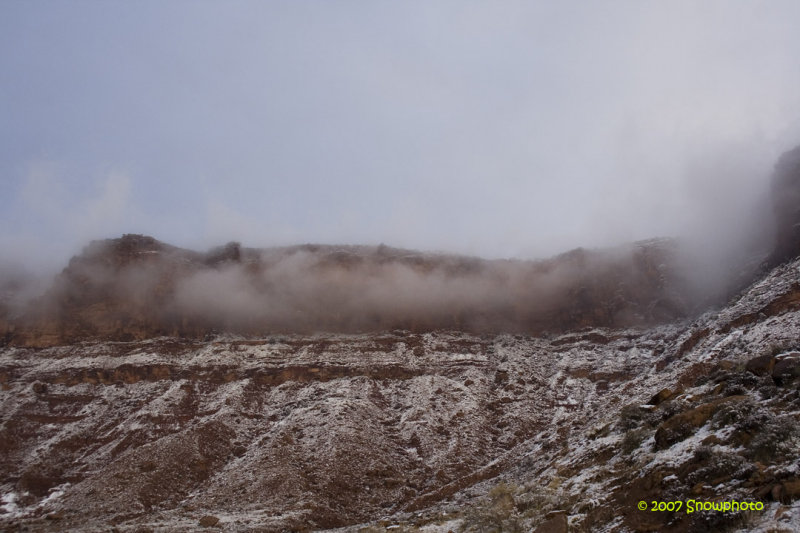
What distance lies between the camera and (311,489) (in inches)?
1335

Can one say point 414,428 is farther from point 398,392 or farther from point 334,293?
point 334,293

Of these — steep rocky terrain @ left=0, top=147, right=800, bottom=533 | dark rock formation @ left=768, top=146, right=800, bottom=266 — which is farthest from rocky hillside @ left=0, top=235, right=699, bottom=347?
dark rock formation @ left=768, top=146, right=800, bottom=266

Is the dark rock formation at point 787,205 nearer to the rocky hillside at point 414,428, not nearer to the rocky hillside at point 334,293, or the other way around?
the rocky hillside at point 414,428

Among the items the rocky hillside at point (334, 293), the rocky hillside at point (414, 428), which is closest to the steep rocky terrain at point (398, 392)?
the rocky hillside at point (414, 428)

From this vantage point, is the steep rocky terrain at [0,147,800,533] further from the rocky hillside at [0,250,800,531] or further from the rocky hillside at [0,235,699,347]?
the rocky hillside at [0,235,699,347]

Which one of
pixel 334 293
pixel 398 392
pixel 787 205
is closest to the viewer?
pixel 398 392

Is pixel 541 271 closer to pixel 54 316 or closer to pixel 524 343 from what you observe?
pixel 524 343

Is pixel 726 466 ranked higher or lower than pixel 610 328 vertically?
higher

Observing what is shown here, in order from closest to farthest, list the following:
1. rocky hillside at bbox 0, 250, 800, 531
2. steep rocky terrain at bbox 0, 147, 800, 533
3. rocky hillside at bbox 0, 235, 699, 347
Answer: rocky hillside at bbox 0, 250, 800, 531, steep rocky terrain at bbox 0, 147, 800, 533, rocky hillside at bbox 0, 235, 699, 347

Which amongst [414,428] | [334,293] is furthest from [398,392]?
[334,293]

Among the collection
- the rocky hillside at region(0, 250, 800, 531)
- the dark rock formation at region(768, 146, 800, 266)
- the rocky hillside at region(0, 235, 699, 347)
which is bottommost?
the rocky hillside at region(0, 250, 800, 531)

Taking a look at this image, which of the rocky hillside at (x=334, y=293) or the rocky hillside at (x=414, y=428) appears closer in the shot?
the rocky hillside at (x=414, y=428)

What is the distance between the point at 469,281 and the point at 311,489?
47.1 meters

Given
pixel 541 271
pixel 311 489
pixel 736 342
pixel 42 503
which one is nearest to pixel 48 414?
pixel 42 503
